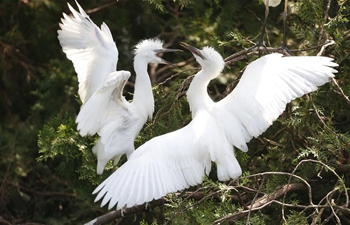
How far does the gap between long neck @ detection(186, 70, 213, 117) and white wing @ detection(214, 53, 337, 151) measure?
9 cm

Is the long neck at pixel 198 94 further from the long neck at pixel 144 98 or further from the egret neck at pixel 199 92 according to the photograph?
the long neck at pixel 144 98

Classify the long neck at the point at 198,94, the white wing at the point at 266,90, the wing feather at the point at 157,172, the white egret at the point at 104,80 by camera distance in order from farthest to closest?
the white egret at the point at 104,80, the long neck at the point at 198,94, the white wing at the point at 266,90, the wing feather at the point at 157,172

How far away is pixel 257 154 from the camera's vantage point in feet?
13.5

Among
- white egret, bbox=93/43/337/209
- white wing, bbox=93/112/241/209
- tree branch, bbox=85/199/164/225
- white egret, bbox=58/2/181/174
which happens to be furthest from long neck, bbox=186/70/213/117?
tree branch, bbox=85/199/164/225

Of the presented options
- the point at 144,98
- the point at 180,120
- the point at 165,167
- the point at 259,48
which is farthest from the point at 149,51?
the point at 165,167

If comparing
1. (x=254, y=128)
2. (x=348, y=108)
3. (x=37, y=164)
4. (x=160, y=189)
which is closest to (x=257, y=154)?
(x=348, y=108)

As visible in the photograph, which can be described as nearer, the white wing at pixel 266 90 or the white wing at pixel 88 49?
the white wing at pixel 266 90

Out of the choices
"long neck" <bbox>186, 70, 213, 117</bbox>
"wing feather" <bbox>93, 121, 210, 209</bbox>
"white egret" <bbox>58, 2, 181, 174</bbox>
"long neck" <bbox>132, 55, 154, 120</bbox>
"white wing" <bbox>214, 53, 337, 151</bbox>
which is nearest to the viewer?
"wing feather" <bbox>93, 121, 210, 209</bbox>

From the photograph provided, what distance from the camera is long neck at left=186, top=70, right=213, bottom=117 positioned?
358 centimetres

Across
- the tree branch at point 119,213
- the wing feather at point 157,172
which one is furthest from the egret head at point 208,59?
the tree branch at point 119,213

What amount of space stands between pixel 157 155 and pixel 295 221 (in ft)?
1.93

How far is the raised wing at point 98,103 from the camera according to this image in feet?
11.3

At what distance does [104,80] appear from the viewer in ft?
12.7

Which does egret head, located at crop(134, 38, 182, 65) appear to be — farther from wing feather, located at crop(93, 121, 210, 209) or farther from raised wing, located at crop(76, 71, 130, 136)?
wing feather, located at crop(93, 121, 210, 209)
